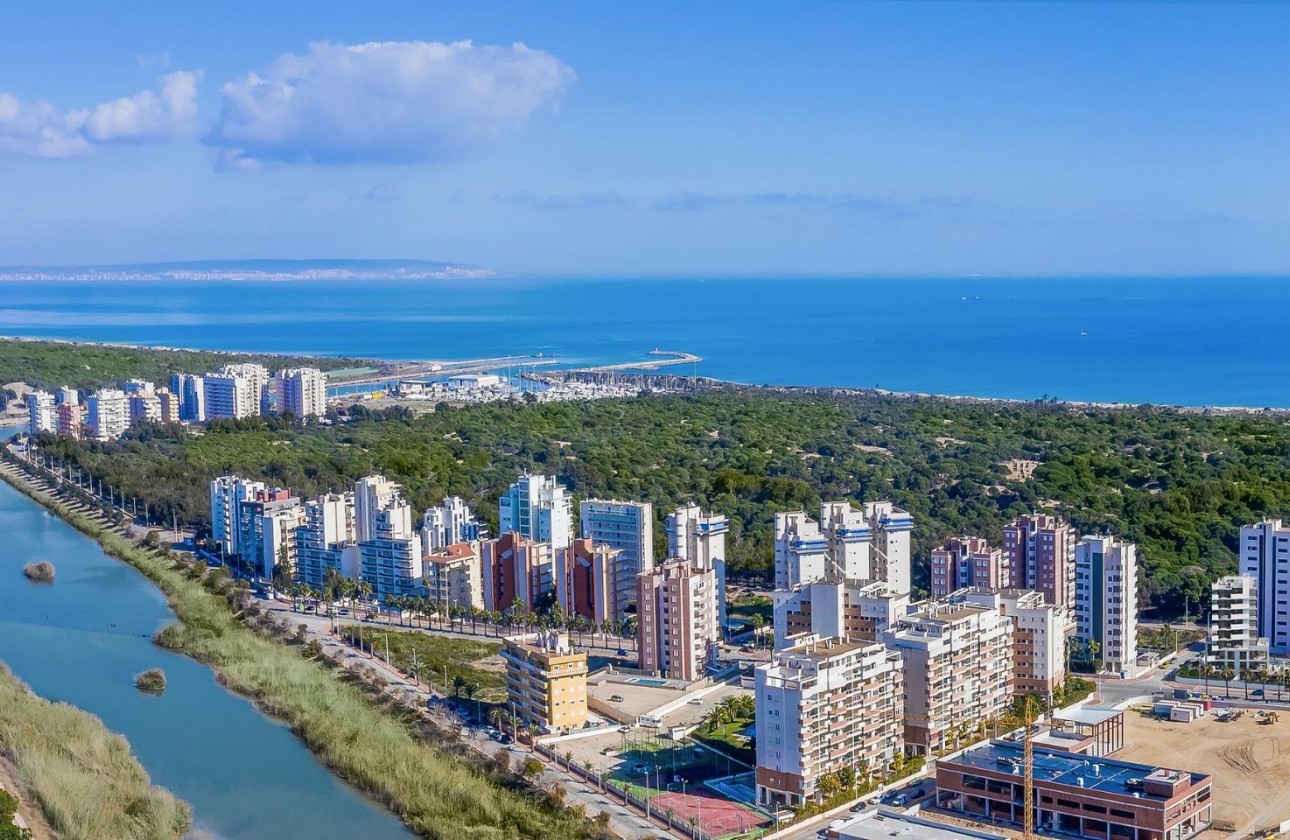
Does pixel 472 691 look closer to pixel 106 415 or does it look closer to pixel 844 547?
pixel 844 547

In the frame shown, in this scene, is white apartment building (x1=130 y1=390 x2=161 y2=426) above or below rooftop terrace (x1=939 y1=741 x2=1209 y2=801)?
above

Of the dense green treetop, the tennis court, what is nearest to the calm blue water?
the dense green treetop

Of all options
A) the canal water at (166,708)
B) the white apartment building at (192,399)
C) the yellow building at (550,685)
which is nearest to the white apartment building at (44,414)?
the white apartment building at (192,399)

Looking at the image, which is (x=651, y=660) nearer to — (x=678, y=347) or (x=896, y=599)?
(x=896, y=599)

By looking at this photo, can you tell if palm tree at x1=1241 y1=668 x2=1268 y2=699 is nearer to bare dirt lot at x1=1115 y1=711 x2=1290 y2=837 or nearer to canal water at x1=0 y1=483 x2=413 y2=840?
bare dirt lot at x1=1115 y1=711 x2=1290 y2=837

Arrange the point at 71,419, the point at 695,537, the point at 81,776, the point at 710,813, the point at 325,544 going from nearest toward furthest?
the point at 710,813, the point at 81,776, the point at 695,537, the point at 325,544, the point at 71,419

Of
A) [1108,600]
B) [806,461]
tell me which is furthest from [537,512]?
[806,461]
